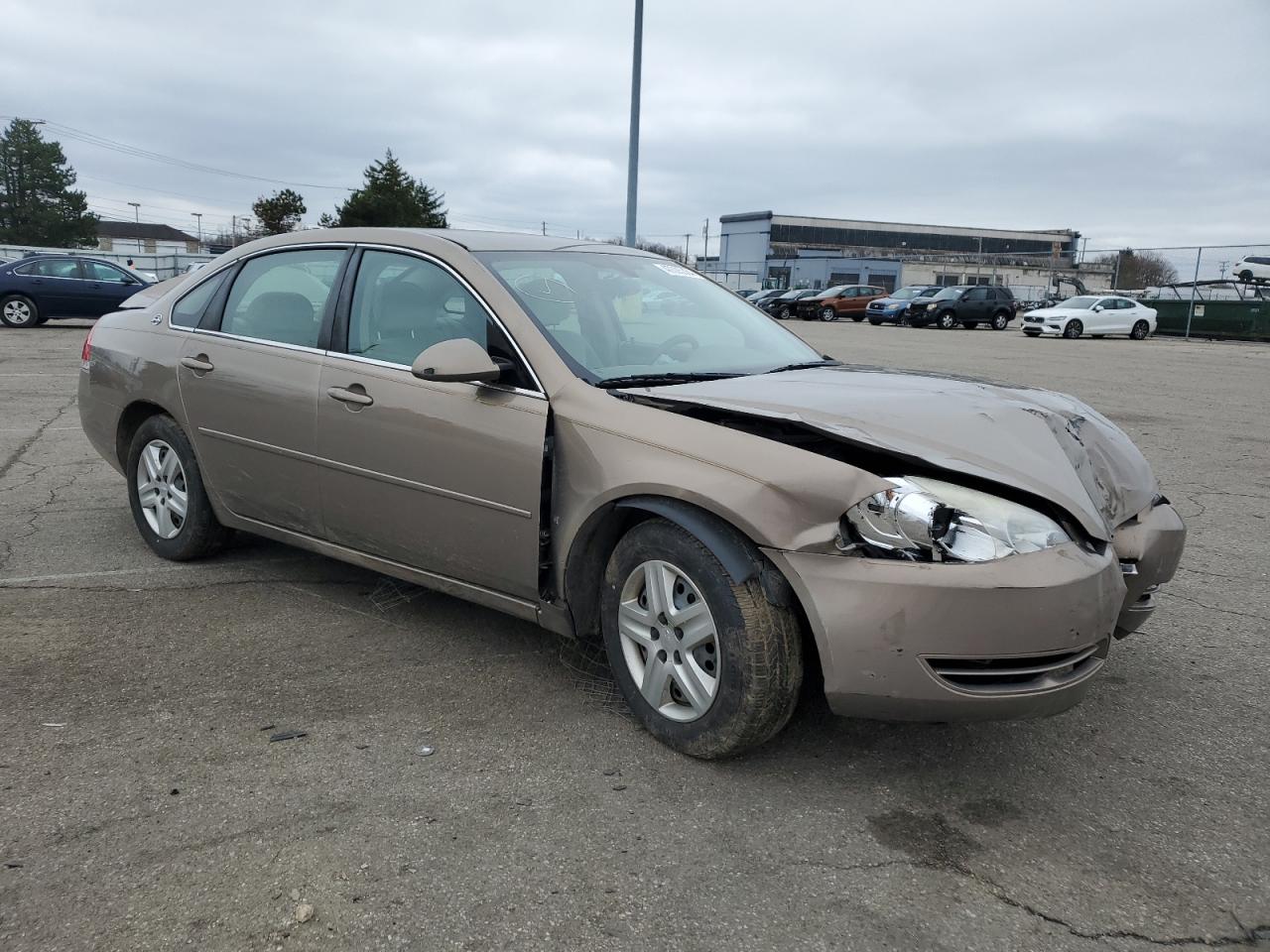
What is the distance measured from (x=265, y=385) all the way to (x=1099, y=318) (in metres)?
31.7

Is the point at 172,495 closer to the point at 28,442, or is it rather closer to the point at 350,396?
the point at 350,396

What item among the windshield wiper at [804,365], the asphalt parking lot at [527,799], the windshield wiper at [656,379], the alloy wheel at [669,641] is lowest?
the asphalt parking lot at [527,799]

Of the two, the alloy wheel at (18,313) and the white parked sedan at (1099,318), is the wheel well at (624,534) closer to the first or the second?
the alloy wheel at (18,313)

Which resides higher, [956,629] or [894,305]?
[894,305]

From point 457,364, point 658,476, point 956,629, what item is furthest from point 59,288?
point 956,629

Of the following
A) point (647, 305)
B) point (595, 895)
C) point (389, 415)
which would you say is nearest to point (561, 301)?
point (647, 305)

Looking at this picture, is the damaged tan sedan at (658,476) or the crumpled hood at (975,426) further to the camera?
the crumpled hood at (975,426)

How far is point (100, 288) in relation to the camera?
2120 centimetres

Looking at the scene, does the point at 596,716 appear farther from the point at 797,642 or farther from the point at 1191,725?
the point at 1191,725

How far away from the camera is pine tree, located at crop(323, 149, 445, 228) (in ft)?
165

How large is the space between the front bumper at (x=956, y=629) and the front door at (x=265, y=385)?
2.17 meters

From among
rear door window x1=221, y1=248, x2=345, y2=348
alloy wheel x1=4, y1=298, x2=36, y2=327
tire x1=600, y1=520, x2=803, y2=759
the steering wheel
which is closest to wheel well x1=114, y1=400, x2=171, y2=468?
rear door window x1=221, y1=248, x2=345, y2=348

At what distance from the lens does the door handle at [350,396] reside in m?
3.73

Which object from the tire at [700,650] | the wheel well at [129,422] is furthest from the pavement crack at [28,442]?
the tire at [700,650]
